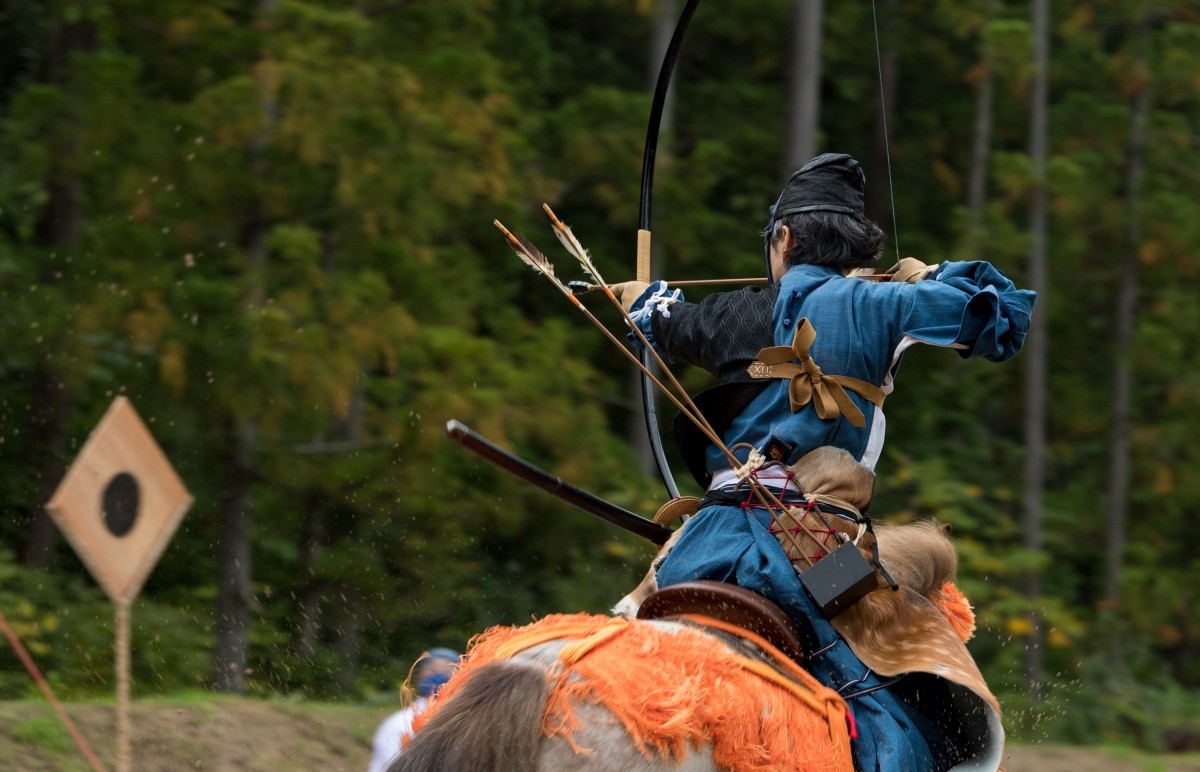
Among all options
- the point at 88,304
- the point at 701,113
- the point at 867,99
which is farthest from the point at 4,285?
the point at 867,99

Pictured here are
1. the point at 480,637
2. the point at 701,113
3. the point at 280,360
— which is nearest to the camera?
the point at 480,637

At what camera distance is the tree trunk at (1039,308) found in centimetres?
1377

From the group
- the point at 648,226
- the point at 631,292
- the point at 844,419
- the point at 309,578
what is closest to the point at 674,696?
the point at 844,419

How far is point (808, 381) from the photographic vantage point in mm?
3621

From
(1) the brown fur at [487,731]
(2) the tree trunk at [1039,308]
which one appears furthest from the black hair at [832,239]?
(2) the tree trunk at [1039,308]

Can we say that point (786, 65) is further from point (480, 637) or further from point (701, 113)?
point (480, 637)

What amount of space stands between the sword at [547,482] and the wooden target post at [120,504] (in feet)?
4.66

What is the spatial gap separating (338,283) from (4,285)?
2.10 metres

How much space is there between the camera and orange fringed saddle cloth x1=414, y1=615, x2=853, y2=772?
2855 millimetres

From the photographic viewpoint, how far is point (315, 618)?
1027cm

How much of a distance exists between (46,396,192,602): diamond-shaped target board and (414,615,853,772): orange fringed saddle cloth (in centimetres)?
199

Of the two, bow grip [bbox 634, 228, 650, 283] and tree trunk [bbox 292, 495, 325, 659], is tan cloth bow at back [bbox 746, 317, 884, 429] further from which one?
tree trunk [bbox 292, 495, 325, 659]

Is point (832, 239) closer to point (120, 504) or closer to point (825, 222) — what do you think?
point (825, 222)

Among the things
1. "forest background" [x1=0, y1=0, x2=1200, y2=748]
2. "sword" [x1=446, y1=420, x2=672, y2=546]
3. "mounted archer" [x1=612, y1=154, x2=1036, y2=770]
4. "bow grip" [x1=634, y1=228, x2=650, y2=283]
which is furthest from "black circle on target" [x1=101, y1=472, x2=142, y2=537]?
"forest background" [x1=0, y1=0, x2=1200, y2=748]
